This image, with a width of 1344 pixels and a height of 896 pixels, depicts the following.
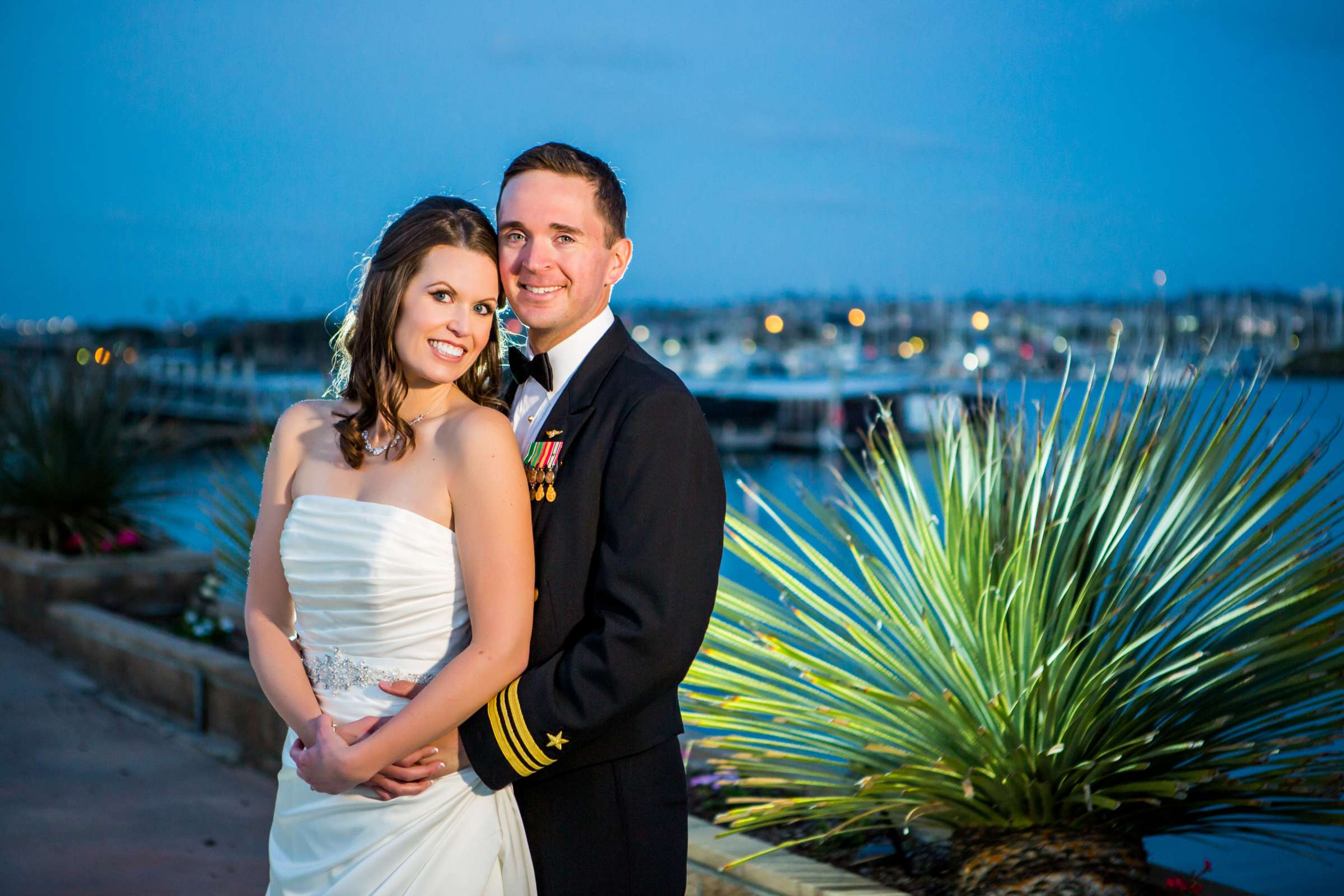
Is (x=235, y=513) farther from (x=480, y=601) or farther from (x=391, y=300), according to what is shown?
(x=480, y=601)

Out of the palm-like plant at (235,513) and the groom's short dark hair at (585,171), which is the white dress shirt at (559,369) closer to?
the groom's short dark hair at (585,171)

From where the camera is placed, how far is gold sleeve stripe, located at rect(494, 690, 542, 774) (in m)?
2.03

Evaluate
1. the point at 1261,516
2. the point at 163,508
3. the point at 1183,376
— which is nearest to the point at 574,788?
the point at 1261,516

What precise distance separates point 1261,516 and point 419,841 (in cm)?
220

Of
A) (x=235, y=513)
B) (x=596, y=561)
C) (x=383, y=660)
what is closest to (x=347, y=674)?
(x=383, y=660)

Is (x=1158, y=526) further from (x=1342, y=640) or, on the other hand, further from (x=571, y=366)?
(x=571, y=366)

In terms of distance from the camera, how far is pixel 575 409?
2193 millimetres

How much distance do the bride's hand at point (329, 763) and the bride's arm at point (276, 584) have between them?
0.09 meters

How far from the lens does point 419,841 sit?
6.91 feet

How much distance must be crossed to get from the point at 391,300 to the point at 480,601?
54cm

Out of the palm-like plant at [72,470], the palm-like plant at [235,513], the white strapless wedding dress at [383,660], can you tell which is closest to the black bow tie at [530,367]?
the white strapless wedding dress at [383,660]

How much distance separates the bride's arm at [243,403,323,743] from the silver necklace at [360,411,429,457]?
0.45ft

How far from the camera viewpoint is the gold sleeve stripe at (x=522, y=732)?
202cm

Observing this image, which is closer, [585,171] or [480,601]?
[480,601]
